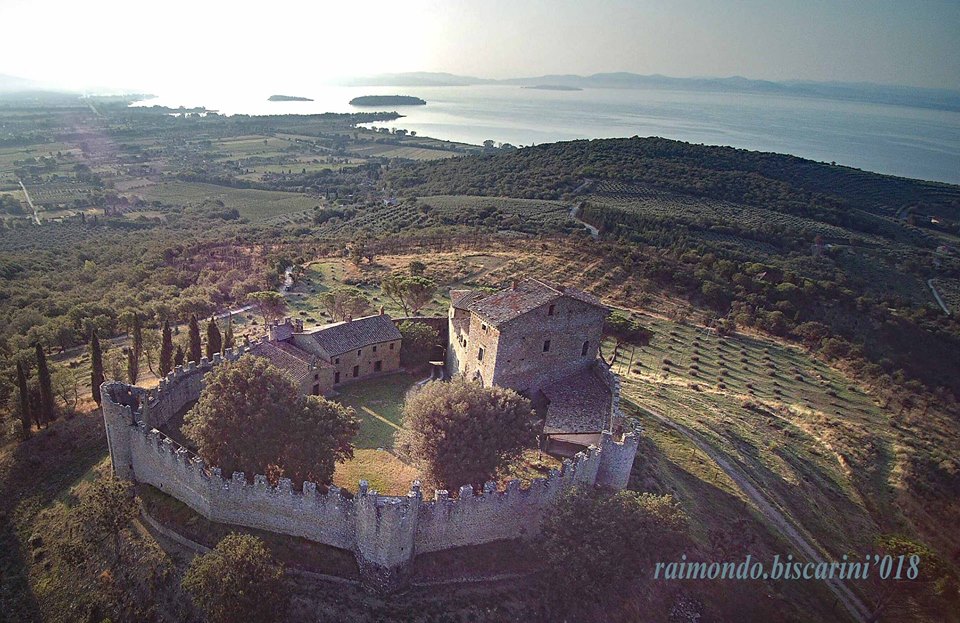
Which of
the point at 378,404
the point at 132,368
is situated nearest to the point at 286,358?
the point at 378,404

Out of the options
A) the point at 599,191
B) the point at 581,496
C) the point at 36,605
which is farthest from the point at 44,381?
the point at 599,191

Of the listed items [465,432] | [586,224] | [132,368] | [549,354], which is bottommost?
[132,368]

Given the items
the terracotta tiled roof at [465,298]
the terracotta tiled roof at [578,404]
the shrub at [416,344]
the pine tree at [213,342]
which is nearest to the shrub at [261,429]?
the terracotta tiled roof at [578,404]

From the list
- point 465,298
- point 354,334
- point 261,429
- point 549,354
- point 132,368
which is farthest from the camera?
point 465,298

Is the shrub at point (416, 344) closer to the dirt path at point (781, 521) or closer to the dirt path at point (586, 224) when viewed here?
the dirt path at point (781, 521)

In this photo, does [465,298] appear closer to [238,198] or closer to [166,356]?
[166,356]

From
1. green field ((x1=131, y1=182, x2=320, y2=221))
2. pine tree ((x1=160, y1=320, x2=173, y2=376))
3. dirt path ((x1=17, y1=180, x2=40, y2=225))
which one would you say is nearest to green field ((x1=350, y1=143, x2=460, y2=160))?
green field ((x1=131, y1=182, x2=320, y2=221))

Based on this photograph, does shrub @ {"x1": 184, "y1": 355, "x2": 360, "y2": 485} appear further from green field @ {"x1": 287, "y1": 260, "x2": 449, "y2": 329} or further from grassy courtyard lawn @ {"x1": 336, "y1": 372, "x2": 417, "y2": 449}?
green field @ {"x1": 287, "y1": 260, "x2": 449, "y2": 329}
